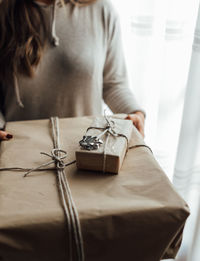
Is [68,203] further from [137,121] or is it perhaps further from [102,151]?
[137,121]

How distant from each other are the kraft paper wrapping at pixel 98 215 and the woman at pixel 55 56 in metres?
0.28

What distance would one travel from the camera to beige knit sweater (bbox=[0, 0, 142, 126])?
0.74 metres

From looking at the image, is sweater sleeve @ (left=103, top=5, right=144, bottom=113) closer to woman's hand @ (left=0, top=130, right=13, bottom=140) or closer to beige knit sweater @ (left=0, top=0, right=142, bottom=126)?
beige knit sweater @ (left=0, top=0, right=142, bottom=126)

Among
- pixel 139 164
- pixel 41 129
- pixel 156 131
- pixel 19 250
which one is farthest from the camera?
pixel 156 131

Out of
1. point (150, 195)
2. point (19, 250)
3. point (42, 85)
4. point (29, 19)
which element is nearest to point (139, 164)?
point (150, 195)

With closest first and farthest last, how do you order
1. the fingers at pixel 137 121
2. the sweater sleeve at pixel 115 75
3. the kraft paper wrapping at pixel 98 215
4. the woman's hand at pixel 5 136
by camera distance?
1. the kraft paper wrapping at pixel 98 215
2. the woman's hand at pixel 5 136
3. the fingers at pixel 137 121
4. the sweater sleeve at pixel 115 75

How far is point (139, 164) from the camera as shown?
47cm

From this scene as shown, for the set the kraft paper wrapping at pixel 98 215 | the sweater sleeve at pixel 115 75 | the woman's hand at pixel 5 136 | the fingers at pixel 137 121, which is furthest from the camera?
the sweater sleeve at pixel 115 75

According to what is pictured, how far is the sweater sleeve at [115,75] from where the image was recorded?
783mm

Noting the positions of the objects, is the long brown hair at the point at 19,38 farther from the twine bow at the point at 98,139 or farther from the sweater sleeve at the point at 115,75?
the twine bow at the point at 98,139

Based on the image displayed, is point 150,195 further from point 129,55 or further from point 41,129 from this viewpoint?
point 129,55

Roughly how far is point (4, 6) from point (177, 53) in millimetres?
511

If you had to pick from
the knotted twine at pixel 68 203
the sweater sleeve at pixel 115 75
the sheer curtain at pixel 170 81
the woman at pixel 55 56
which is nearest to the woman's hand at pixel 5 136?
the knotted twine at pixel 68 203

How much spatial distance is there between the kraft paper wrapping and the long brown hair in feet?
1.18
